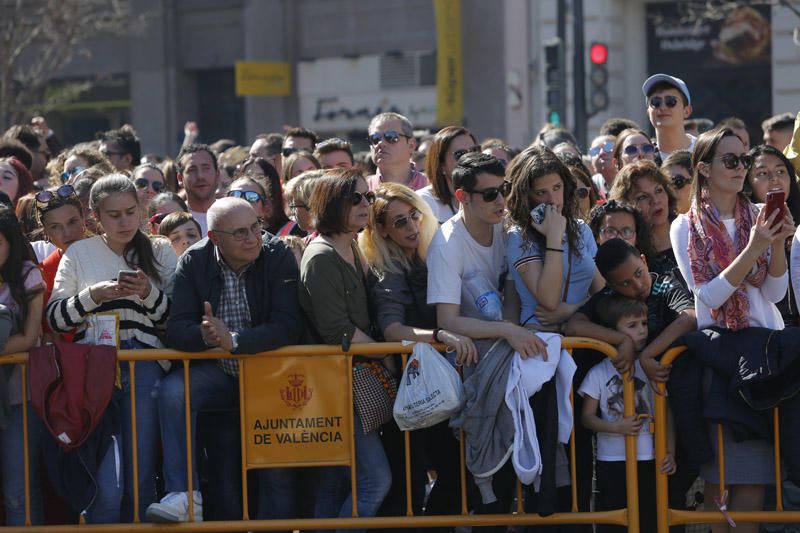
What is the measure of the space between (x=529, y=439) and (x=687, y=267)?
112cm

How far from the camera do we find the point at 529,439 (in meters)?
5.77

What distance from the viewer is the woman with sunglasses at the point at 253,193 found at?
756 cm

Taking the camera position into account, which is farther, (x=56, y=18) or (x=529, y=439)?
(x=56, y=18)

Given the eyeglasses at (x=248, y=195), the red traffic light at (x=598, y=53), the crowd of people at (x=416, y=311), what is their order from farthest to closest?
the red traffic light at (x=598, y=53)
the eyeglasses at (x=248, y=195)
the crowd of people at (x=416, y=311)

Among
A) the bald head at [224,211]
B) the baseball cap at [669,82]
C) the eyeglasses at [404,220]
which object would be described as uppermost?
the baseball cap at [669,82]

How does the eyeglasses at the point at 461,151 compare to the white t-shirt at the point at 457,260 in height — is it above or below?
above

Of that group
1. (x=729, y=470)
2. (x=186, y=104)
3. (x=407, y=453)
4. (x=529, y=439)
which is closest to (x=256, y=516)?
(x=407, y=453)

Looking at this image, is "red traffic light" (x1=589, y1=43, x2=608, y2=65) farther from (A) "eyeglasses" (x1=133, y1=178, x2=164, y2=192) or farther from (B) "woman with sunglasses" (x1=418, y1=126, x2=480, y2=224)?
(B) "woman with sunglasses" (x1=418, y1=126, x2=480, y2=224)

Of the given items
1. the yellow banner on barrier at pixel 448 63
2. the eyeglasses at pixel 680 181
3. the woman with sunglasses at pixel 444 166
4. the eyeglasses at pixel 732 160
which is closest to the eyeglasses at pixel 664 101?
the eyeglasses at pixel 680 181

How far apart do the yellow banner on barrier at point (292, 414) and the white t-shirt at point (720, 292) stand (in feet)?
5.78

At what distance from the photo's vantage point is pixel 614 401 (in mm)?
5957

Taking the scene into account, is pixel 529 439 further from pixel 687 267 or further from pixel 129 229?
pixel 129 229

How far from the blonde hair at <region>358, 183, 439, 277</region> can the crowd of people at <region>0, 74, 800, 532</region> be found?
0.01m

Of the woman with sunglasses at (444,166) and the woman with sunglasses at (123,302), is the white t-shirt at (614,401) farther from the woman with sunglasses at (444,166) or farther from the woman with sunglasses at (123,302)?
the woman with sunglasses at (123,302)
